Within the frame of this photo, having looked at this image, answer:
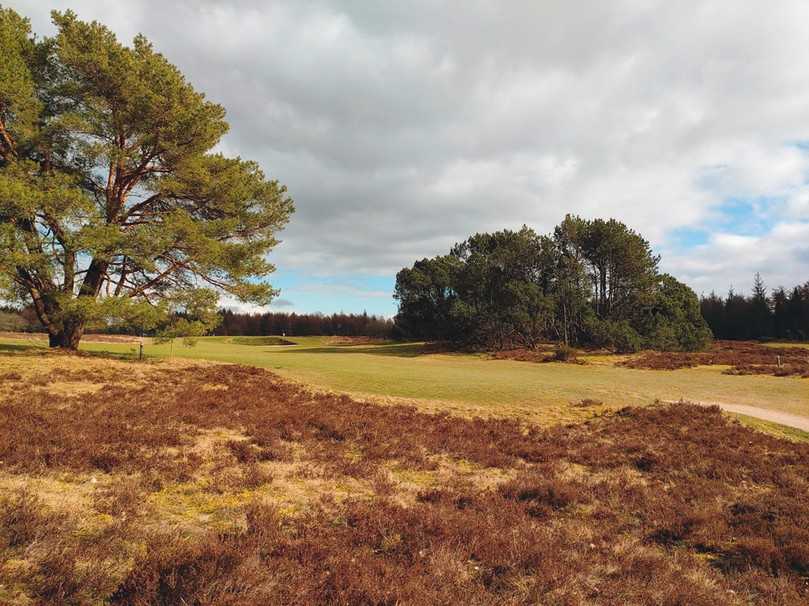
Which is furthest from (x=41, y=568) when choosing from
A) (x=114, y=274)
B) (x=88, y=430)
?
(x=114, y=274)

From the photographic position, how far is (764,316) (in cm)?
9306

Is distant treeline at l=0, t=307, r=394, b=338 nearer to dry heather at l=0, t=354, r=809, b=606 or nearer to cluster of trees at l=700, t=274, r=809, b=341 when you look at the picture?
cluster of trees at l=700, t=274, r=809, b=341

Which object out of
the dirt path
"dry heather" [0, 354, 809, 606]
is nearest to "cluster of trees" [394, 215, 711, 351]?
the dirt path

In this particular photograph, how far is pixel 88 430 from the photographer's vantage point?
32.8 feet

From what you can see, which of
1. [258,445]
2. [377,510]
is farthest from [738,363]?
[377,510]

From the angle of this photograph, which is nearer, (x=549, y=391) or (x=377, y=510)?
(x=377, y=510)

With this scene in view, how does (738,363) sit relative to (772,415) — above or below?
above

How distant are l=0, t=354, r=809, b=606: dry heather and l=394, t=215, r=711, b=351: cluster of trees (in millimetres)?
38834

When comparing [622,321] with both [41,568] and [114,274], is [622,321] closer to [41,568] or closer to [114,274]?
[114,274]

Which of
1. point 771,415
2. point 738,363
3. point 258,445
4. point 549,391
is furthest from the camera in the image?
point 738,363

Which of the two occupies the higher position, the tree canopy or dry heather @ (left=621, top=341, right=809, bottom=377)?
the tree canopy

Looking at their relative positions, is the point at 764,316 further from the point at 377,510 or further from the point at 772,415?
the point at 377,510

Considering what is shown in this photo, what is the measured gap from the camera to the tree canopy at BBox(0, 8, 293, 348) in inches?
739

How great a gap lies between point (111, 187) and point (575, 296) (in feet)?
159
